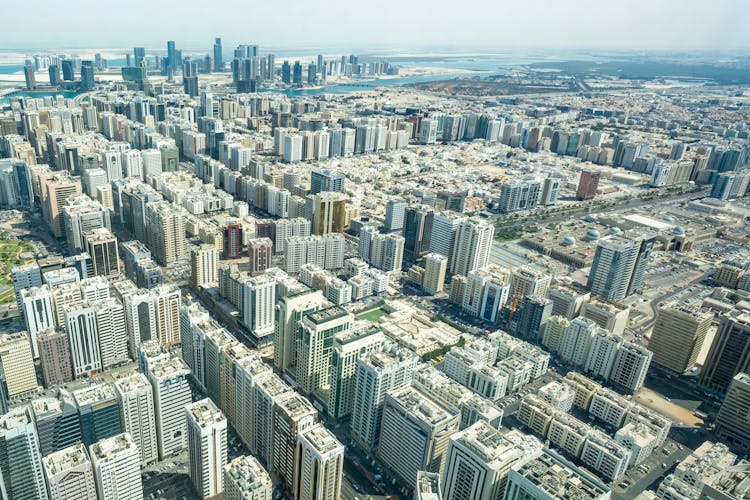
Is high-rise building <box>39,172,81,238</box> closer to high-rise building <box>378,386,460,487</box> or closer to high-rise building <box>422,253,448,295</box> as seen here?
high-rise building <box>422,253,448,295</box>

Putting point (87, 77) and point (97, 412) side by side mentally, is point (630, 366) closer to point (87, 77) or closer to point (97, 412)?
point (97, 412)

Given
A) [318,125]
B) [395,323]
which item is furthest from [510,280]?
[318,125]

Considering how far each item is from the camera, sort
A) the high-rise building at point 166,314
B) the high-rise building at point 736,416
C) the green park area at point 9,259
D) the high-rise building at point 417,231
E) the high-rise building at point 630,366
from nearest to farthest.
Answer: the high-rise building at point 736,416, the high-rise building at point 630,366, the high-rise building at point 166,314, the green park area at point 9,259, the high-rise building at point 417,231

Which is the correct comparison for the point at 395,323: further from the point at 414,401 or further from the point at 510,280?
the point at 414,401

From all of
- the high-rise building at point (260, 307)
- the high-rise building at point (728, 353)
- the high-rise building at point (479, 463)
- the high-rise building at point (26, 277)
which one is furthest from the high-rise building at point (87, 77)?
the high-rise building at point (728, 353)

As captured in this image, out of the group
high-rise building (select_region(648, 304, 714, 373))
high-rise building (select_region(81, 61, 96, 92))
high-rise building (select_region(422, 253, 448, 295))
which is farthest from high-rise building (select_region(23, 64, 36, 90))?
high-rise building (select_region(648, 304, 714, 373))

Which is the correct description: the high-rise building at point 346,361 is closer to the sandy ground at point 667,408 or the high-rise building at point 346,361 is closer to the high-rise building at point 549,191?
the sandy ground at point 667,408
